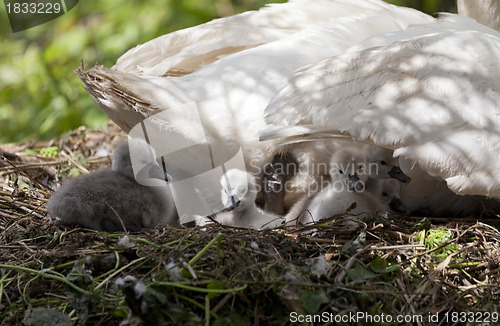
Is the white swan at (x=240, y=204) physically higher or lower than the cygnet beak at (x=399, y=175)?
lower

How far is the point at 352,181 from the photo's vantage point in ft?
10.3

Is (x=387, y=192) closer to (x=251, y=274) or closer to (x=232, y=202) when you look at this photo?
(x=232, y=202)

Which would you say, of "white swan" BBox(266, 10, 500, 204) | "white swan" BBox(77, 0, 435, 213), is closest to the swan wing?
"white swan" BBox(77, 0, 435, 213)

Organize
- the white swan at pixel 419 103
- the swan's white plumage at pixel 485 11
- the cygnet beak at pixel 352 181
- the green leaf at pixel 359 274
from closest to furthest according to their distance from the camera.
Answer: the green leaf at pixel 359 274
the white swan at pixel 419 103
the cygnet beak at pixel 352 181
the swan's white plumage at pixel 485 11

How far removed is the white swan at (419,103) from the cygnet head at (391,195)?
0.70m

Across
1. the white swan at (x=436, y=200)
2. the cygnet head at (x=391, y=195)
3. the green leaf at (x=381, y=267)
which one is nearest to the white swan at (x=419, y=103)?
the green leaf at (x=381, y=267)

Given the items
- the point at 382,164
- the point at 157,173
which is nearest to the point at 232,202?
the point at 157,173

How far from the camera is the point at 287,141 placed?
9.10ft

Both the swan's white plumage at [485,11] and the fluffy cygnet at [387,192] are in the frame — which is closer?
the fluffy cygnet at [387,192]

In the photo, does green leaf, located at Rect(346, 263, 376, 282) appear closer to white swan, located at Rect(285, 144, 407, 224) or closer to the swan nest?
the swan nest

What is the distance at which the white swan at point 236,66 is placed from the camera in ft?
9.38

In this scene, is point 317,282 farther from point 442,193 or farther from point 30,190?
point 30,190

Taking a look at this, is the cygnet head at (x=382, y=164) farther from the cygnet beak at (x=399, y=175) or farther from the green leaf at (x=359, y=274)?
the green leaf at (x=359, y=274)

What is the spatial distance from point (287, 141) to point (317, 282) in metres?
0.86
